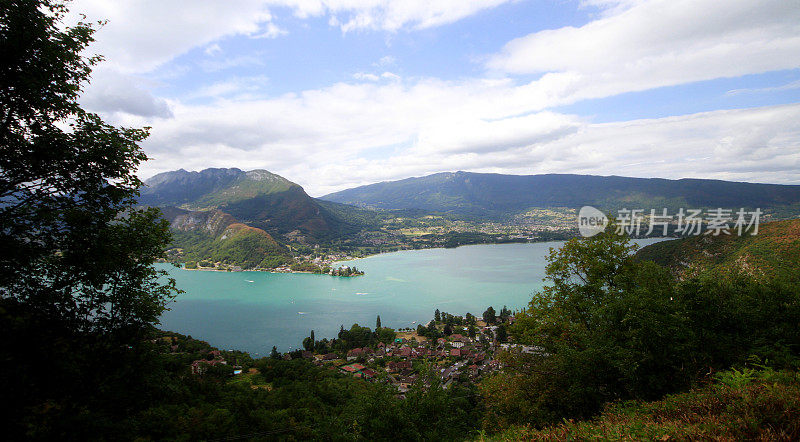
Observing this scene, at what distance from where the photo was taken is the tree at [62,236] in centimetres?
270

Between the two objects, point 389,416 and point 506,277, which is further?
point 506,277

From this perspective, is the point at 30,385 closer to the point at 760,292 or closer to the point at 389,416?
the point at 389,416

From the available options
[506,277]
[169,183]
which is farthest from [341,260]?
[169,183]

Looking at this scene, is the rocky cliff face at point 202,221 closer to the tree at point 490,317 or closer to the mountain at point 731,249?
the tree at point 490,317

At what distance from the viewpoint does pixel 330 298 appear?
154 ft

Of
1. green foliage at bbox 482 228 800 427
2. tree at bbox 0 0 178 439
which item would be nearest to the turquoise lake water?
tree at bbox 0 0 178 439

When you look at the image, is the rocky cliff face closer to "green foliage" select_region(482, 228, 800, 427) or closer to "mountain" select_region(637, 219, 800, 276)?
"mountain" select_region(637, 219, 800, 276)

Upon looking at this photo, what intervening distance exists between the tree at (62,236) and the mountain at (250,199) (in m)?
110

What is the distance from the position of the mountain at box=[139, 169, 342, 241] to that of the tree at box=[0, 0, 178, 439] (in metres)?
110

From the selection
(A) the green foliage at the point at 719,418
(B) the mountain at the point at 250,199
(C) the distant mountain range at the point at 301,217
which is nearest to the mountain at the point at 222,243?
(C) the distant mountain range at the point at 301,217

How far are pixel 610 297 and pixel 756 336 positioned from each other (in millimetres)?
1871

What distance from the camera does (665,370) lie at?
4129 mm

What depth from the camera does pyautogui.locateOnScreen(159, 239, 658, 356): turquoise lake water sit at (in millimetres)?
33906

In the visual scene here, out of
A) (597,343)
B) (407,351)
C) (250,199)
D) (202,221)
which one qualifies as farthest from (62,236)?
(250,199)
